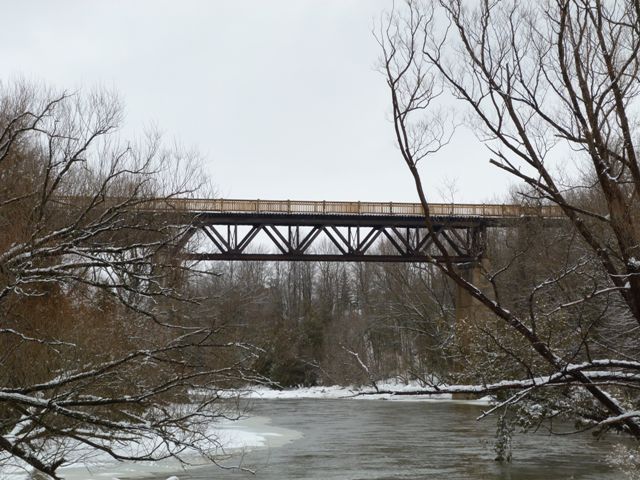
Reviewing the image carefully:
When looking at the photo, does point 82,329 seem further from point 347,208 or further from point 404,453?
point 347,208

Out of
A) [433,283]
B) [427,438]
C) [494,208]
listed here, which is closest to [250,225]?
[494,208]

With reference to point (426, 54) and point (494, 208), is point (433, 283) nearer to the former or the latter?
point (494, 208)

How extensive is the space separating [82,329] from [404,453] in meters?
12.1

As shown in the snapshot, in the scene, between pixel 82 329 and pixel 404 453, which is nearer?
pixel 82 329

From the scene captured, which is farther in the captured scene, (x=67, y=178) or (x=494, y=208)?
(x=494, y=208)

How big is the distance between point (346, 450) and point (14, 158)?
46.6 feet

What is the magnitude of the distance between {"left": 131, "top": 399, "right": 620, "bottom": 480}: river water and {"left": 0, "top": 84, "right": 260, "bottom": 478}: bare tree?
385 centimetres

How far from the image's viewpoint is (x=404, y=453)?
77.5 feet

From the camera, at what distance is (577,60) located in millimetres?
5500

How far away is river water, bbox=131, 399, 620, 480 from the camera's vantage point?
63.1 ft

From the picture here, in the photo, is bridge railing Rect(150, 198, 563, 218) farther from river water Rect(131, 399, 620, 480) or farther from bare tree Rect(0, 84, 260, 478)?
bare tree Rect(0, 84, 260, 478)

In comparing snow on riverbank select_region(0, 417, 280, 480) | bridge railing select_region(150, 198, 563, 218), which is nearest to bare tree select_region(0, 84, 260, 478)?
snow on riverbank select_region(0, 417, 280, 480)

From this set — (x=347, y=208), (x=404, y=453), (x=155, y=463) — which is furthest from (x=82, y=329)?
(x=347, y=208)

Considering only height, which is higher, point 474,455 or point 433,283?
point 433,283
